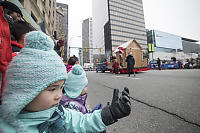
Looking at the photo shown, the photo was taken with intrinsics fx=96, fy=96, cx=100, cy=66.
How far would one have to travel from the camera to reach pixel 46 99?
596mm

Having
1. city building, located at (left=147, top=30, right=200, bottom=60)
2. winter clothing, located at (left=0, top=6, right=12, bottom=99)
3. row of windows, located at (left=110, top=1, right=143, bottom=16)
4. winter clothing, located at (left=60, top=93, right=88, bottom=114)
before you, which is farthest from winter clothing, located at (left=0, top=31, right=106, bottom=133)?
city building, located at (left=147, top=30, right=200, bottom=60)

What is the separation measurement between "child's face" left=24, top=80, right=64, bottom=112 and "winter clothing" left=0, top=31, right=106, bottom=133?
0.03 meters

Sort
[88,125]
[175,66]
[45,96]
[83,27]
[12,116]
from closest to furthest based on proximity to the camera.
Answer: [12,116], [45,96], [88,125], [175,66], [83,27]

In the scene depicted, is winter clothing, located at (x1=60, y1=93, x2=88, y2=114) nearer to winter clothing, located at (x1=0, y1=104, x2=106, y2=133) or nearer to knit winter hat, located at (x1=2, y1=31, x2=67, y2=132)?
winter clothing, located at (x1=0, y1=104, x2=106, y2=133)

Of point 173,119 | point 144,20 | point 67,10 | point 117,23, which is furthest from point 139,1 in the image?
point 173,119

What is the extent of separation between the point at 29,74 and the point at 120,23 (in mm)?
59719

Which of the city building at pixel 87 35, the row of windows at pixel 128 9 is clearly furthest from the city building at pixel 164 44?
the city building at pixel 87 35

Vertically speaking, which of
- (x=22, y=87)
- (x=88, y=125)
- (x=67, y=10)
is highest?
(x=67, y=10)

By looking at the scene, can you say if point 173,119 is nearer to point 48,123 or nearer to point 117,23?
point 48,123

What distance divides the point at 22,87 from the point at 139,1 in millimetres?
80568

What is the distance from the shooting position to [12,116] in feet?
1.58

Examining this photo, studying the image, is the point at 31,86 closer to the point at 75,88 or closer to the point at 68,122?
the point at 68,122

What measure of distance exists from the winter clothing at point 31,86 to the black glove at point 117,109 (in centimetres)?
6

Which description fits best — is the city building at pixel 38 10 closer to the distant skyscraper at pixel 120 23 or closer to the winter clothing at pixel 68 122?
the winter clothing at pixel 68 122
